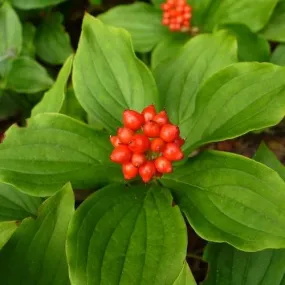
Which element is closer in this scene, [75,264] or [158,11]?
[75,264]

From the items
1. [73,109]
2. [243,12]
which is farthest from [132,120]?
[243,12]

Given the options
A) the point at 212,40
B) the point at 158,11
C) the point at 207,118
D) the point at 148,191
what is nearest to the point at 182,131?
the point at 207,118

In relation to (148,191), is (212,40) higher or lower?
higher

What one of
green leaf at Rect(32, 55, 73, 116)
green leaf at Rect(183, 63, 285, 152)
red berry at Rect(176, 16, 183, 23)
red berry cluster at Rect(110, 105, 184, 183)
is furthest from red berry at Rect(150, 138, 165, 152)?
red berry at Rect(176, 16, 183, 23)

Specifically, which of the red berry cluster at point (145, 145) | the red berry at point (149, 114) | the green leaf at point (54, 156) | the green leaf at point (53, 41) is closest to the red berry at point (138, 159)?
the red berry cluster at point (145, 145)

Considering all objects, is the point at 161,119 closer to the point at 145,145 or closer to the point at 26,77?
the point at 145,145

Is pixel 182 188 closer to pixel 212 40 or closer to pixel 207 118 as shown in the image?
pixel 207 118

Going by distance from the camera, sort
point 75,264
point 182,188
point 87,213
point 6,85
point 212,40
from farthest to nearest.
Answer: point 6,85, point 212,40, point 182,188, point 87,213, point 75,264

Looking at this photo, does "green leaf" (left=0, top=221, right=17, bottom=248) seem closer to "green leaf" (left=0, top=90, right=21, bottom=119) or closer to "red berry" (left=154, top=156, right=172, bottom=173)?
"red berry" (left=154, top=156, right=172, bottom=173)
